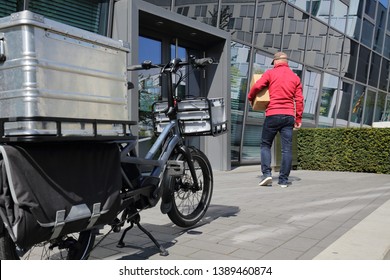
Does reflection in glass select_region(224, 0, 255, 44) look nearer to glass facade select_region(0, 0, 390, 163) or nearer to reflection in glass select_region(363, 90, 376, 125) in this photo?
glass facade select_region(0, 0, 390, 163)

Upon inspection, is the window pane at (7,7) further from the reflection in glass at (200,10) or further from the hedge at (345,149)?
the hedge at (345,149)

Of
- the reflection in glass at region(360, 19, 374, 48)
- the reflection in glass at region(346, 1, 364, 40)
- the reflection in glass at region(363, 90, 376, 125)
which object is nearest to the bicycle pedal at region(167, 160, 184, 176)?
the reflection in glass at region(346, 1, 364, 40)

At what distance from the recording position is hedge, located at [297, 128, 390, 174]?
31.4ft

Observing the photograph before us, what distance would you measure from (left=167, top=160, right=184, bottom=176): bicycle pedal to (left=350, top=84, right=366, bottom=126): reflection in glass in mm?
15115

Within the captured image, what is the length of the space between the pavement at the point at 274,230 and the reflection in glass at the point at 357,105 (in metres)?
11.4

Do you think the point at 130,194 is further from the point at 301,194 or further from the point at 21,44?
the point at 301,194

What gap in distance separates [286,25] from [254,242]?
9.61m

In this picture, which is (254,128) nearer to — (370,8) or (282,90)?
(282,90)

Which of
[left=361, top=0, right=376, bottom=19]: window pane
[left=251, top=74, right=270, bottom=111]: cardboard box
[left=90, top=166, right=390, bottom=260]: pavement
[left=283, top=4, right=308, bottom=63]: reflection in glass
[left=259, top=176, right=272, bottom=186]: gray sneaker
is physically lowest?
[left=259, top=176, right=272, bottom=186]: gray sneaker

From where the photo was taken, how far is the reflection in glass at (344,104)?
53.4 ft

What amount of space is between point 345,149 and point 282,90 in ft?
13.9

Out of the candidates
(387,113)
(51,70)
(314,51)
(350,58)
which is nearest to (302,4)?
(314,51)

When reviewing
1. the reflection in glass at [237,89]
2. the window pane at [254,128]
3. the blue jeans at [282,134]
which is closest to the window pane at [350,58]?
the window pane at [254,128]

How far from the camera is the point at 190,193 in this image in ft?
13.6
